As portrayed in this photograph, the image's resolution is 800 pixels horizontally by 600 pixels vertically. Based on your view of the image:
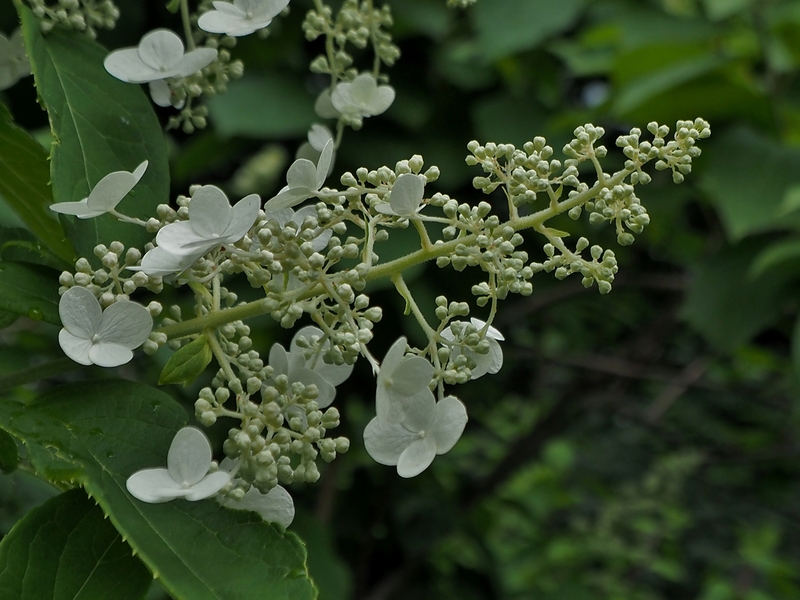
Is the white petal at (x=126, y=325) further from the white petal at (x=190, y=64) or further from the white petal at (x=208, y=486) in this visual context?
the white petal at (x=190, y=64)

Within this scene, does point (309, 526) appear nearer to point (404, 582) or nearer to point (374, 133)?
point (404, 582)

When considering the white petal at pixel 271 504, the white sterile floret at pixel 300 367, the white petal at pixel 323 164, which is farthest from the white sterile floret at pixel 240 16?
the white petal at pixel 271 504

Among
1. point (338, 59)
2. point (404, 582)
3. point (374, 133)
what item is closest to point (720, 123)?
point (374, 133)

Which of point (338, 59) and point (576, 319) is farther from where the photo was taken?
point (576, 319)

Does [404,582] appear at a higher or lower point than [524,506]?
higher

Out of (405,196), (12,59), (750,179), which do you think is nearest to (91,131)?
(12,59)

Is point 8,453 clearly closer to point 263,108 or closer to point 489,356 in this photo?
point 489,356

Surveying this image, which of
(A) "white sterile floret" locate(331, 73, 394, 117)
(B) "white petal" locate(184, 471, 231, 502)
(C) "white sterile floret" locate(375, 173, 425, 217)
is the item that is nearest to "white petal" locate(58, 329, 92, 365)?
(B) "white petal" locate(184, 471, 231, 502)
